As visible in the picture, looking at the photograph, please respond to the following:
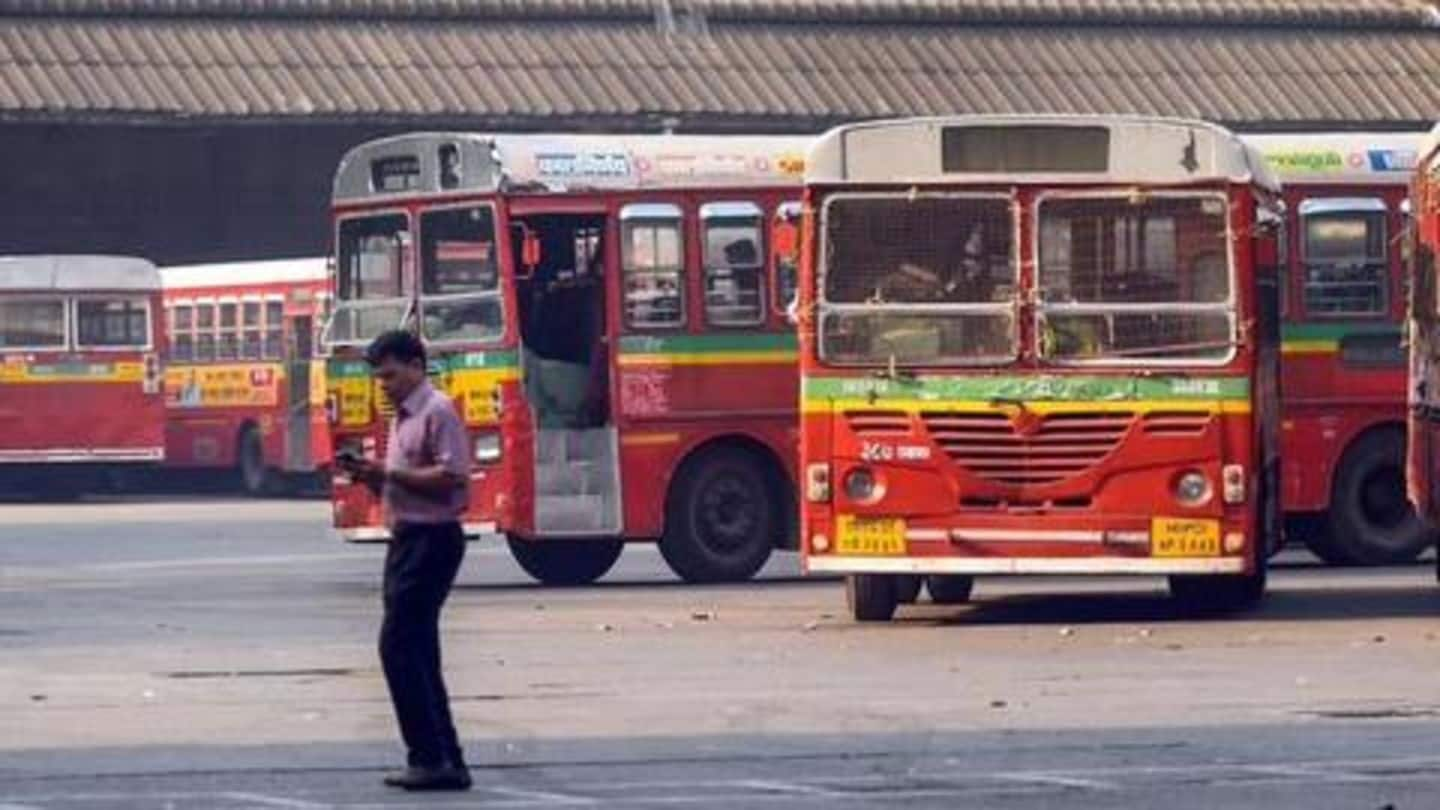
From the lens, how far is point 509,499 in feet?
94.1

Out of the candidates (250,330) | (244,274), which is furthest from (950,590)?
(244,274)

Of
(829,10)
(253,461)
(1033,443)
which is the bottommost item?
(253,461)

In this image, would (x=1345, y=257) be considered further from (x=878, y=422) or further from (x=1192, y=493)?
(x=878, y=422)

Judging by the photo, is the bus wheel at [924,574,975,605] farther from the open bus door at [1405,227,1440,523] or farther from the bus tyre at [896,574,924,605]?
the open bus door at [1405,227,1440,523]

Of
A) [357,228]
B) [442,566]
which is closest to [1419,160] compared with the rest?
[357,228]

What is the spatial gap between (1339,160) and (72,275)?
78.8ft

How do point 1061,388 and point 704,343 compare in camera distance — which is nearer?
point 1061,388

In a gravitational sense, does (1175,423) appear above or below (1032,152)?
below

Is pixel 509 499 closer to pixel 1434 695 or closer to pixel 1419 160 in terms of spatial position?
pixel 1419 160

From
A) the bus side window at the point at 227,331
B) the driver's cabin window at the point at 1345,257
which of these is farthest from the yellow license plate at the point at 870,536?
the bus side window at the point at 227,331

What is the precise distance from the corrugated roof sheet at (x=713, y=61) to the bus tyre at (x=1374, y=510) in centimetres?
2530

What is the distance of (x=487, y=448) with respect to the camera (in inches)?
1139

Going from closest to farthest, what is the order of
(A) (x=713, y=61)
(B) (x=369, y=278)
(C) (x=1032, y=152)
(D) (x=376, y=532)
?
1. (C) (x=1032, y=152)
2. (D) (x=376, y=532)
3. (B) (x=369, y=278)
4. (A) (x=713, y=61)

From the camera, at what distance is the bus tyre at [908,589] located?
2539 cm
